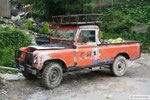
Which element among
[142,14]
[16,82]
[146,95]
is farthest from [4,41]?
[142,14]

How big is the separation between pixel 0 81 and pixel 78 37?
2903 mm

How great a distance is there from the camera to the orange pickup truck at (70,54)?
18.9 feet

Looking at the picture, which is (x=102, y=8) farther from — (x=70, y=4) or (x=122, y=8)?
(x=70, y=4)

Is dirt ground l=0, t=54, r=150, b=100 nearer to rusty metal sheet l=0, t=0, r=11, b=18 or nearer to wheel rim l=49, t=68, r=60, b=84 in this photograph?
wheel rim l=49, t=68, r=60, b=84

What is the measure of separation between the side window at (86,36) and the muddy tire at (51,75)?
4.02 ft

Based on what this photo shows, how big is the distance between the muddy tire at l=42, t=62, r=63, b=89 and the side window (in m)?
1.23

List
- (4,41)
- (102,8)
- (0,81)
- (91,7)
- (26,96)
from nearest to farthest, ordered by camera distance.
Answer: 1. (26,96)
2. (0,81)
3. (4,41)
4. (91,7)
5. (102,8)

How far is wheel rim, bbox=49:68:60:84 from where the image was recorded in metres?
5.94

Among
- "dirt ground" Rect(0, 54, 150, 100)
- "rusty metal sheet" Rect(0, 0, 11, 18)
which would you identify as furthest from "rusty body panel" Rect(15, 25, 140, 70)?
"rusty metal sheet" Rect(0, 0, 11, 18)

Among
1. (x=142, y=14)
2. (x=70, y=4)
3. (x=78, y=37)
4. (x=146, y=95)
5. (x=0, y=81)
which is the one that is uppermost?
(x=70, y=4)

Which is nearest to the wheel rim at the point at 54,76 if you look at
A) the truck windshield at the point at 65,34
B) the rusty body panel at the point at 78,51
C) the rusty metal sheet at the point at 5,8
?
the rusty body panel at the point at 78,51

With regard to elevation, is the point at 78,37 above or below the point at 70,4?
below

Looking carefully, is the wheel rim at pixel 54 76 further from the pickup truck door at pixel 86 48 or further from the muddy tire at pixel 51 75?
the pickup truck door at pixel 86 48

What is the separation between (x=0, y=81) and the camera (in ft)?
19.5
